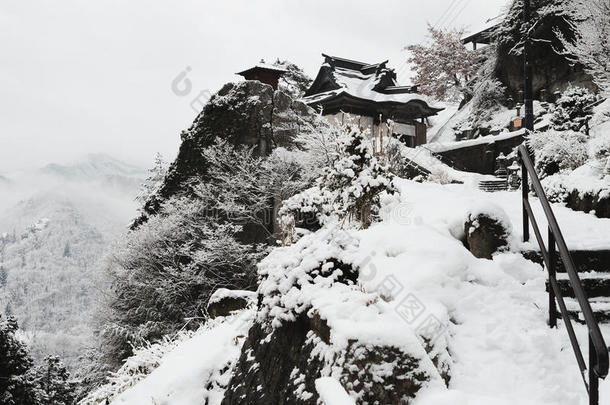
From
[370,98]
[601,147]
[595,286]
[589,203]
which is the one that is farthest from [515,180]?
[370,98]

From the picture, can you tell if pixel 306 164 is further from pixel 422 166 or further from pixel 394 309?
pixel 394 309

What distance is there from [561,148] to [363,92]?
20.5m

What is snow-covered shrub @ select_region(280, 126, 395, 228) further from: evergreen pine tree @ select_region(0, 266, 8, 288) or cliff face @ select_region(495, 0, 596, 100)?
evergreen pine tree @ select_region(0, 266, 8, 288)

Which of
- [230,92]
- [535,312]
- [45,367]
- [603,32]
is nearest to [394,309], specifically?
[535,312]

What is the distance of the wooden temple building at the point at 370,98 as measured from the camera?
25.5m

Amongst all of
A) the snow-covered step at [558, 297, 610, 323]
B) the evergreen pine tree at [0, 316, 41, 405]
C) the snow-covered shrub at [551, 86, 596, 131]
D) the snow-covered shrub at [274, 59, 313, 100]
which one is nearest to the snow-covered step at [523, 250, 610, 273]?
the snow-covered step at [558, 297, 610, 323]

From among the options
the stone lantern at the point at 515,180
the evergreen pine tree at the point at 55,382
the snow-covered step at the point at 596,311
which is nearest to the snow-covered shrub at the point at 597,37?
the snow-covered step at the point at 596,311

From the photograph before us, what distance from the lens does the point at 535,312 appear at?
3.28 m

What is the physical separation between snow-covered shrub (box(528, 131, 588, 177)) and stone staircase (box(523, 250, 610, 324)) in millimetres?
5256

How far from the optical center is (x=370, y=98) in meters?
26.3

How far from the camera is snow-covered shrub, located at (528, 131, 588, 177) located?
26.3ft

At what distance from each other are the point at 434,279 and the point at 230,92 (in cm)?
1817

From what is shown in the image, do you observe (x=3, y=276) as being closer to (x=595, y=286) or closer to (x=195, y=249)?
(x=195, y=249)

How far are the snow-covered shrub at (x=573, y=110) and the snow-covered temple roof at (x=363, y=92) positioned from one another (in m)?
14.5
